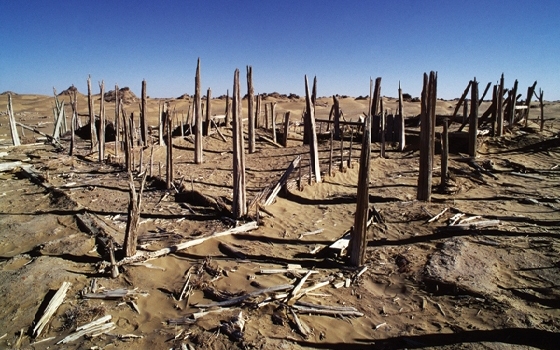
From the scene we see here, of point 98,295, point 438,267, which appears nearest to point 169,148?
point 98,295

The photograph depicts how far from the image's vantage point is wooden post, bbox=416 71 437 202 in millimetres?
7098

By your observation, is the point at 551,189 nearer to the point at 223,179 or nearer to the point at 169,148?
the point at 223,179

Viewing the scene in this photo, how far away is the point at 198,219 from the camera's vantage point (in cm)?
706

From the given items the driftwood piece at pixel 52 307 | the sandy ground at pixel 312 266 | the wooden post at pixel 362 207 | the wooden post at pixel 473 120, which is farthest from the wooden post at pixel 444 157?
the driftwood piece at pixel 52 307

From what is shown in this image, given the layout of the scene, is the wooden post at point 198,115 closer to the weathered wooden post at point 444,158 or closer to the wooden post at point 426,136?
the wooden post at point 426,136

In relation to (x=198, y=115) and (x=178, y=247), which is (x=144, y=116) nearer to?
(x=198, y=115)

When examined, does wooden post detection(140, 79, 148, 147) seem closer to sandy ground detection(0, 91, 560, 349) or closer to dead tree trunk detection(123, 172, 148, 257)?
sandy ground detection(0, 91, 560, 349)

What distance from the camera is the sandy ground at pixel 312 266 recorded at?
386 cm

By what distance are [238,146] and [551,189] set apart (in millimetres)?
7481

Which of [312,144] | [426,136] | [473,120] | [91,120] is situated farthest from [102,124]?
[473,120]

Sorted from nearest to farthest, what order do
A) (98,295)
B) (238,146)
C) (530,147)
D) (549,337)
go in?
1. (549,337)
2. (98,295)
3. (238,146)
4. (530,147)

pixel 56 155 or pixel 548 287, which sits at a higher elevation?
A: pixel 56 155

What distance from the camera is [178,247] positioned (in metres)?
5.67

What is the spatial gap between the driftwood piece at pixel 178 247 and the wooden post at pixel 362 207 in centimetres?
208
